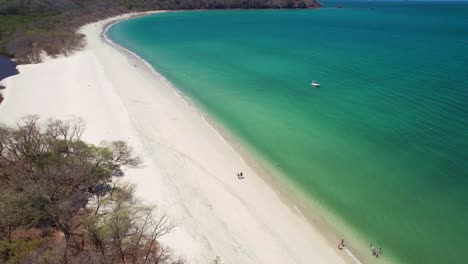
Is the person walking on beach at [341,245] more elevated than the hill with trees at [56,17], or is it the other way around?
the hill with trees at [56,17]

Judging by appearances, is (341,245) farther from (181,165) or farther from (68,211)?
(68,211)

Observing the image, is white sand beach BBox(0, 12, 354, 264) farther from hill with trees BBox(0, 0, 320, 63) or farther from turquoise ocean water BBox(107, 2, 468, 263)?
hill with trees BBox(0, 0, 320, 63)

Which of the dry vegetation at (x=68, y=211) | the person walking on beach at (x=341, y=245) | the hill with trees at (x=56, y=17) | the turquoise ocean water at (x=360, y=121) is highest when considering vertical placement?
the hill with trees at (x=56, y=17)

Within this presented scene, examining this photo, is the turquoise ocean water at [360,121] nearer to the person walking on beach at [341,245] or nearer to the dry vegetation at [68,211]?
the person walking on beach at [341,245]

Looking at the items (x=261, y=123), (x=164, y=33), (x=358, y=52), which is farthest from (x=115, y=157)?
(x=164, y=33)

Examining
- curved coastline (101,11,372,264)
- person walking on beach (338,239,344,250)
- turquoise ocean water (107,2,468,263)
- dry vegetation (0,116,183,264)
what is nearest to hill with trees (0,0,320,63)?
turquoise ocean water (107,2,468,263)

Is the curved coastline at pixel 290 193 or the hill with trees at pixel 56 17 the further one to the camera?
the hill with trees at pixel 56 17

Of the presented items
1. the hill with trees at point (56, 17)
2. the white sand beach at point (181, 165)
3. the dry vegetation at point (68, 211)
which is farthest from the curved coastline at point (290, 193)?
the hill with trees at point (56, 17)
